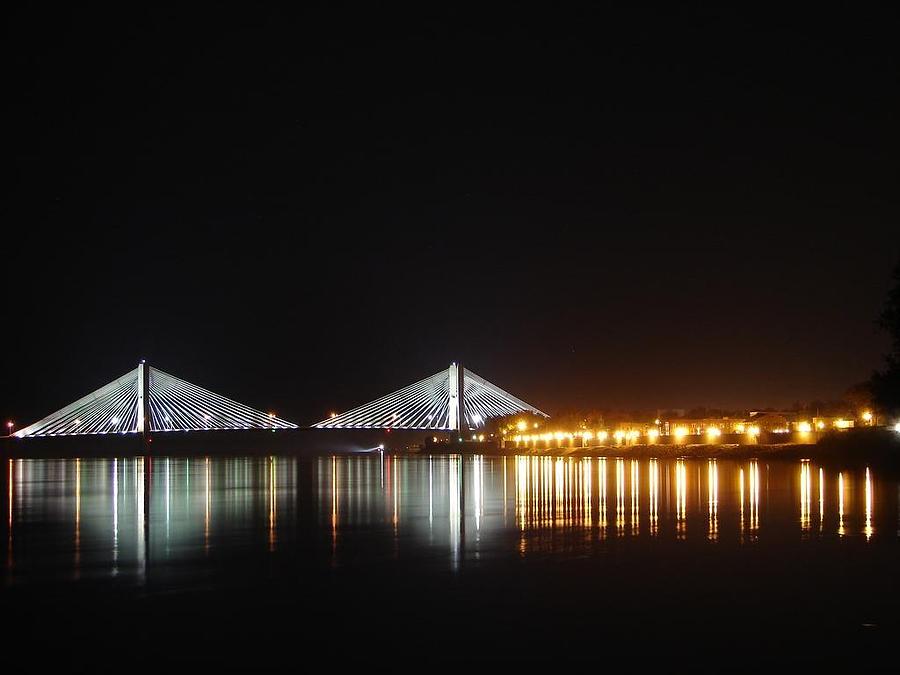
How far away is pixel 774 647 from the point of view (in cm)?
759

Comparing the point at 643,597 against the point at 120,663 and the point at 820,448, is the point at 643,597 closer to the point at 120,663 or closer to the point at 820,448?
the point at 120,663

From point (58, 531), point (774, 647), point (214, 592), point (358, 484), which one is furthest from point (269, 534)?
point (358, 484)

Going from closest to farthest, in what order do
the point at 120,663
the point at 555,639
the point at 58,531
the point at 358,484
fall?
the point at 120,663
the point at 555,639
the point at 58,531
the point at 358,484

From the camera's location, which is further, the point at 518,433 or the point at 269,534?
the point at 518,433

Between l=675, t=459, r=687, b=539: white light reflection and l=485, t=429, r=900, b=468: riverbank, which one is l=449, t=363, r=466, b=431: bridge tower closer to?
l=485, t=429, r=900, b=468: riverbank

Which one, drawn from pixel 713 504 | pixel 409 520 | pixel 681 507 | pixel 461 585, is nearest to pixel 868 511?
pixel 713 504

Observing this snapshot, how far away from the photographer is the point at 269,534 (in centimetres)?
1585

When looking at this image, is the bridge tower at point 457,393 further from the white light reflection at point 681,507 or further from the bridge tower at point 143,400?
the white light reflection at point 681,507

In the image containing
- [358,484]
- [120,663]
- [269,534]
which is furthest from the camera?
[358,484]

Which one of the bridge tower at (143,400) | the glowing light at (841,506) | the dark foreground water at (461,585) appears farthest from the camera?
the bridge tower at (143,400)

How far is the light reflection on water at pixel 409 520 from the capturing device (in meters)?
13.4

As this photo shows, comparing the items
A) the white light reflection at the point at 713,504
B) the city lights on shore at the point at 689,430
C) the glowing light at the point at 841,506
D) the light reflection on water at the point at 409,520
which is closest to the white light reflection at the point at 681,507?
the light reflection on water at the point at 409,520

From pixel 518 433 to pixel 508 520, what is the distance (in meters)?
110

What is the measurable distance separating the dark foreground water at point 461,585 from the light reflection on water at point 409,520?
0.08 m
